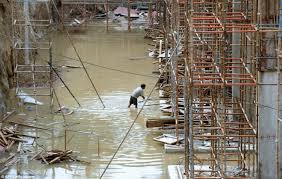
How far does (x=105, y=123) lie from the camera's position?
23.7 metres

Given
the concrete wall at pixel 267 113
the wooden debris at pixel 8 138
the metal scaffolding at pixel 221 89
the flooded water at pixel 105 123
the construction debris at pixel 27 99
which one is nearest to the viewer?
the metal scaffolding at pixel 221 89

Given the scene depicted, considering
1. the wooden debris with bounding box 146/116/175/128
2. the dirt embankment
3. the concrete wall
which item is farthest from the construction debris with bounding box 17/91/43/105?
the concrete wall

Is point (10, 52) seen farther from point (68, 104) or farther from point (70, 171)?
point (70, 171)

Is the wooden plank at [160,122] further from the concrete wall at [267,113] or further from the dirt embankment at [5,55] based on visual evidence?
the concrete wall at [267,113]

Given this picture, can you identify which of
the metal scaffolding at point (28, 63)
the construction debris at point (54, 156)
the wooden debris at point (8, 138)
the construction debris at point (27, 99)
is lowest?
the construction debris at point (54, 156)

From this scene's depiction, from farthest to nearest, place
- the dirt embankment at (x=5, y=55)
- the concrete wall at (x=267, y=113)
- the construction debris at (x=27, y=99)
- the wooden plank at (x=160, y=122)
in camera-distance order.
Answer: the construction debris at (x=27, y=99) < the dirt embankment at (x=5, y=55) < the wooden plank at (x=160, y=122) < the concrete wall at (x=267, y=113)

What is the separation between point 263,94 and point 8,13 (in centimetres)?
1676

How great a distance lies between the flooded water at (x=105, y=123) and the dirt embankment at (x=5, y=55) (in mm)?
1932

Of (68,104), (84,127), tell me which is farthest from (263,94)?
(68,104)

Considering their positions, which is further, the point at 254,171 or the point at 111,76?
the point at 111,76

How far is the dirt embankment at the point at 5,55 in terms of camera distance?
25617mm

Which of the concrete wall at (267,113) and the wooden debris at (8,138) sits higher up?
the concrete wall at (267,113)

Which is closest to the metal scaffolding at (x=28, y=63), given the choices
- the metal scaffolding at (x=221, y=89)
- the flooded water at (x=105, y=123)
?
the flooded water at (x=105, y=123)

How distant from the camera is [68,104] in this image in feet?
85.7
